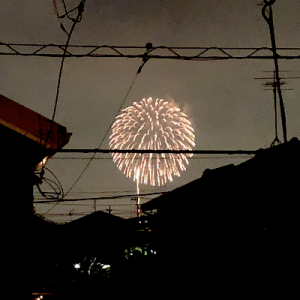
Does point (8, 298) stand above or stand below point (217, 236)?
below

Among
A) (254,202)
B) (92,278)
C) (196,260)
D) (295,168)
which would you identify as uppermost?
(295,168)

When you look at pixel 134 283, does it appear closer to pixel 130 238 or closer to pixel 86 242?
pixel 130 238

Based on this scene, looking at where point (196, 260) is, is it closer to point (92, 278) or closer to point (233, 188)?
point (233, 188)

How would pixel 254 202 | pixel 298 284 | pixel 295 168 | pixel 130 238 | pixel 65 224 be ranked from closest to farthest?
pixel 298 284 → pixel 295 168 → pixel 254 202 → pixel 130 238 → pixel 65 224

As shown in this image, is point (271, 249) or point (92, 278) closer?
point (271, 249)

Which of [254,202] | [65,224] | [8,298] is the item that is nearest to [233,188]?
[254,202]

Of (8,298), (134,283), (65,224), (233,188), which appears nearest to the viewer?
(8,298)

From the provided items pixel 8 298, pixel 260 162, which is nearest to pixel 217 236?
pixel 260 162

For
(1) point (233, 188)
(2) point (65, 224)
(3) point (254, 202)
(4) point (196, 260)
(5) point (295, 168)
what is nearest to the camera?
(5) point (295, 168)

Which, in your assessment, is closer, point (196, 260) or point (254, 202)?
point (254, 202)
